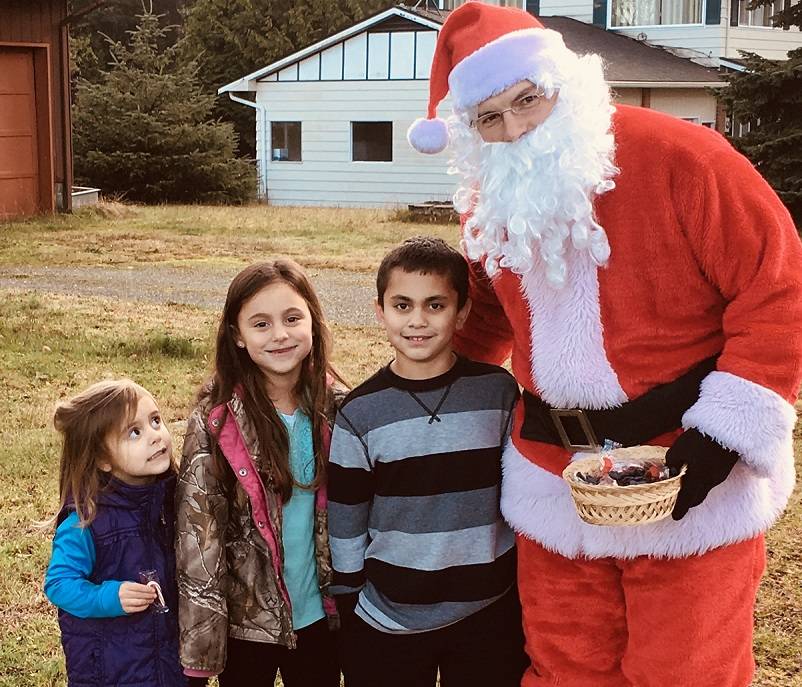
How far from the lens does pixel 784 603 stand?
396 centimetres

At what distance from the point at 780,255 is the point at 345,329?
5965 millimetres

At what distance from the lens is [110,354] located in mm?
7176

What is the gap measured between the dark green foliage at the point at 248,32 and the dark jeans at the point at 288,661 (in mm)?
26191

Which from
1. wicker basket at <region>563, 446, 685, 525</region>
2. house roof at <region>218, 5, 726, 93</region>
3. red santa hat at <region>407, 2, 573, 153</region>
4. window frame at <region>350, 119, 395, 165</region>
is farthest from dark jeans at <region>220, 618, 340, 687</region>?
window frame at <region>350, 119, 395, 165</region>

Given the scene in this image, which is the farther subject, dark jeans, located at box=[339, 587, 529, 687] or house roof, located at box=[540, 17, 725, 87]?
house roof, located at box=[540, 17, 725, 87]

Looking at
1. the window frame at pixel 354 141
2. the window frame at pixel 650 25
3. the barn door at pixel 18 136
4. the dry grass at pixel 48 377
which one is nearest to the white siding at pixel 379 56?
the window frame at pixel 354 141

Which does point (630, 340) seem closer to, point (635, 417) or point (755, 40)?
point (635, 417)

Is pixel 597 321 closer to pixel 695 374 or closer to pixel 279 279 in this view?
pixel 695 374

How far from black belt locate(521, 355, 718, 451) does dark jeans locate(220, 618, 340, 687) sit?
88cm

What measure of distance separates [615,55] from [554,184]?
18.3 m

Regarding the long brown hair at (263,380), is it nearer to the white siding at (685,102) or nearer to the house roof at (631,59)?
the house roof at (631,59)

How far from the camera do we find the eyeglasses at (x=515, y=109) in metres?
2.43

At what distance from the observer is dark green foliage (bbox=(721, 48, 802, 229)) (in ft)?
44.2

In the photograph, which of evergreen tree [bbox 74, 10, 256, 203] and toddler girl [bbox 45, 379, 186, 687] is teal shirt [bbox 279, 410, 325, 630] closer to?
toddler girl [bbox 45, 379, 186, 687]
